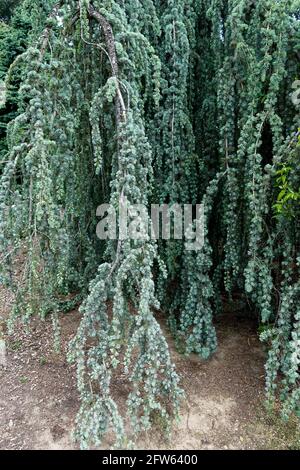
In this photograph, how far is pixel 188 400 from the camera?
246 cm

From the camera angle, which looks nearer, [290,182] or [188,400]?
[290,182]

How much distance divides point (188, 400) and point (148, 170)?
1550 mm

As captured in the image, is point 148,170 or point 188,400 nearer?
point 148,170

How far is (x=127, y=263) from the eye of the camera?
5.93ft

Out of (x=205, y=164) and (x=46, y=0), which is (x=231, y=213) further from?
(x=46, y=0)

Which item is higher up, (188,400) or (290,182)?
(290,182)

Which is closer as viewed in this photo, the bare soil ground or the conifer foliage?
the conifer foliage

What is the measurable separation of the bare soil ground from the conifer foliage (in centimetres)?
20

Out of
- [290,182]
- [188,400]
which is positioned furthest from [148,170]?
[188,400]

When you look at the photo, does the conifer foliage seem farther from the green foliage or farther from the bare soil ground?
the bare soil ground

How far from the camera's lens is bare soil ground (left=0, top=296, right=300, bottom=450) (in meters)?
2.17

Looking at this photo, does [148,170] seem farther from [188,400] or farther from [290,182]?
[188,400]

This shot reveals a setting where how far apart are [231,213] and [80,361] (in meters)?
1.28

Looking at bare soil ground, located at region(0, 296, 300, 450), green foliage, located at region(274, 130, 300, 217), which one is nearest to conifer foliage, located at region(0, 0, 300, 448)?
green foliage, located at region(274, 130, 300, 217)
